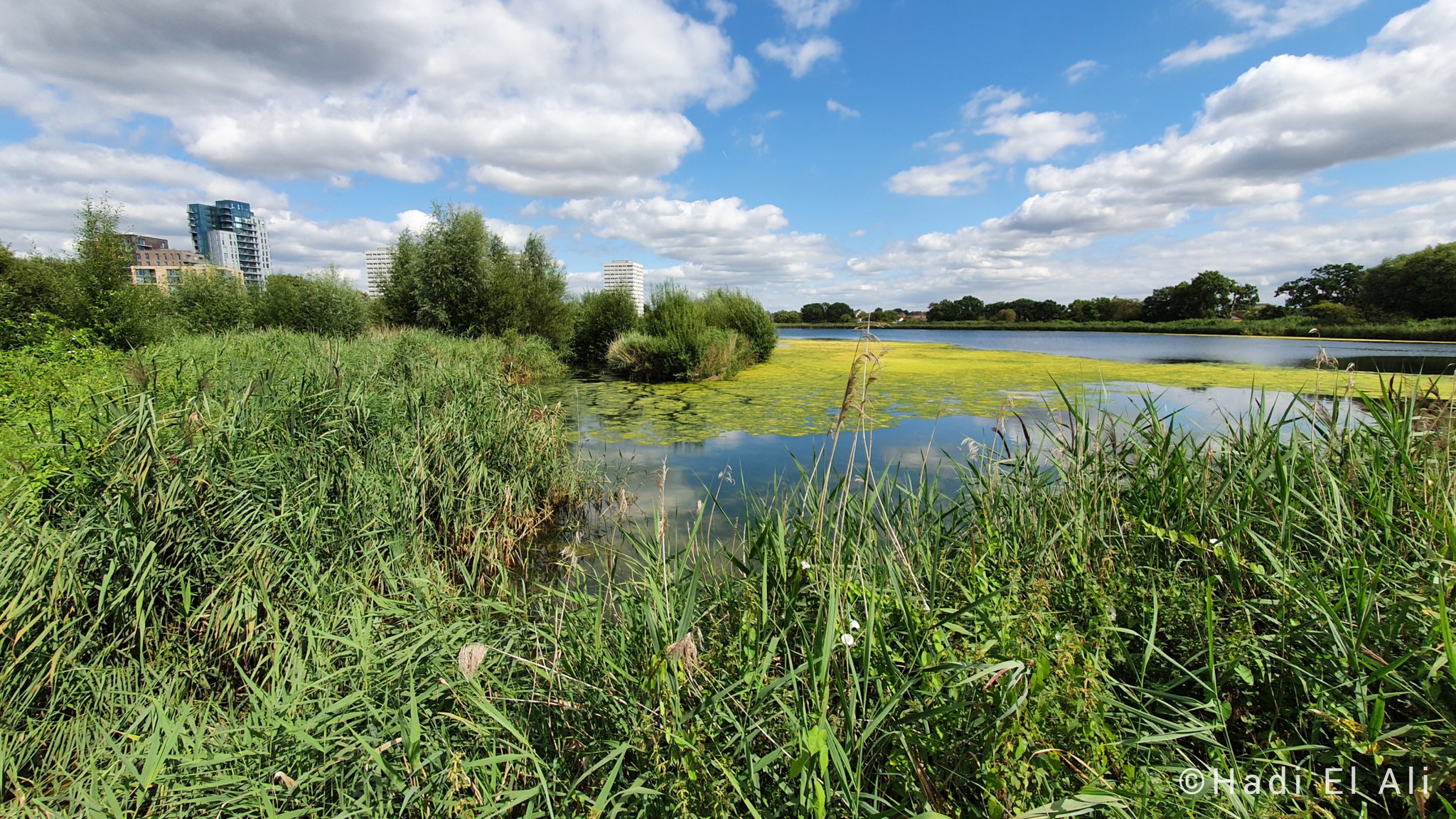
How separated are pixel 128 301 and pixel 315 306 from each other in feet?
15.2

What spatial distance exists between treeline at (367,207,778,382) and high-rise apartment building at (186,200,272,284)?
4899 inches

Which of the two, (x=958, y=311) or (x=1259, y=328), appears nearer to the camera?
(x=1259, y=328)

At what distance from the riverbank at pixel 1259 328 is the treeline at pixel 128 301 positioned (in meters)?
17.4

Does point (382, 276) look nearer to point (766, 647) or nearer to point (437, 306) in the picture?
point (437, 306)

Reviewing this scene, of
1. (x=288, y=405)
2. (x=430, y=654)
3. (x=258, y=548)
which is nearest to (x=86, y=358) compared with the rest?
(x=288, y=405)

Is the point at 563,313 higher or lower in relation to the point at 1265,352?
higher

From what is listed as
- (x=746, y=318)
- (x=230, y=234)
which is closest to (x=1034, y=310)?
(x=746, y=318)

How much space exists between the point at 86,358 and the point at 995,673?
9361 millimetres

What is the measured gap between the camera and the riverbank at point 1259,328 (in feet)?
90.9

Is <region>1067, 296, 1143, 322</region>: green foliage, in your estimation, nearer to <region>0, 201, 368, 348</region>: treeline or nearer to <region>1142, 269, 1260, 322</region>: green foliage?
<region>1142, 269, 1260, 322</region>: green foliage

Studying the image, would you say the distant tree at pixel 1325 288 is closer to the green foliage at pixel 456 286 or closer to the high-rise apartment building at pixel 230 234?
the green foliage at pixel 456 286

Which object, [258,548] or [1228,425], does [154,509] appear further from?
[1228,425]

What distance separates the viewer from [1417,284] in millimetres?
31688

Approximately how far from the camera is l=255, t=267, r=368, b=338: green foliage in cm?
1703
